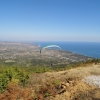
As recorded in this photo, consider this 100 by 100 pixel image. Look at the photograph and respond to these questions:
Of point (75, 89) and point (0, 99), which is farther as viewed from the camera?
point (75, 89)

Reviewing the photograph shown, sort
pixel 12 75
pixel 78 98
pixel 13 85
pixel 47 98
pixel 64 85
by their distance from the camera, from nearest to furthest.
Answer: pixel 78 98
pixel 47 98
pixel 13 85
pixel 64 85
pixel 12 75

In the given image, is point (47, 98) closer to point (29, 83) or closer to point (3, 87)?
point (3, 87)

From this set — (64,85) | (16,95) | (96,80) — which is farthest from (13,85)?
(96,80)

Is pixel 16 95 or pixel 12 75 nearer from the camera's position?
pixel 16 95

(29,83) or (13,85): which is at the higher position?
(13,85)

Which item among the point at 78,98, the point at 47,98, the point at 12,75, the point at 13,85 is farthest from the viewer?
the point at 12,75

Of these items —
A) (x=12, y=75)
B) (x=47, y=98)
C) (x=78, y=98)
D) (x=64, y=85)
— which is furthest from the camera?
(x=12, y=75)

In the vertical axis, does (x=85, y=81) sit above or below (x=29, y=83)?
above

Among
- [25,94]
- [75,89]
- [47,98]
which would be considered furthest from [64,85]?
[25,94]

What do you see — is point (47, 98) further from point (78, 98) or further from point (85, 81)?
point (85, 81)
